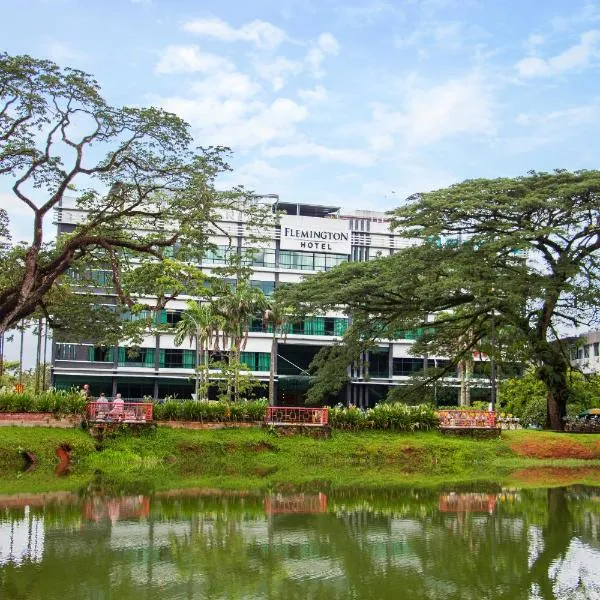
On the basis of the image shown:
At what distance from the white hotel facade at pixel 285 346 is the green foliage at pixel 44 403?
31.6 metres

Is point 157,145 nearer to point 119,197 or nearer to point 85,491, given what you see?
point 119,197

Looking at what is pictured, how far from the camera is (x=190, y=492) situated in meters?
19.1

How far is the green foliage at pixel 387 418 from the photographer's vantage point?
92.5 feet

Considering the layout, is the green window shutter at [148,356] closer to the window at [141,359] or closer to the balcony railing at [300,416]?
the window at [141,359]

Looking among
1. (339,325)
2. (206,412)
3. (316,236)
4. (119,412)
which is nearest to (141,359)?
(339,325)

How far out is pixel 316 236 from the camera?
6166 centimetres

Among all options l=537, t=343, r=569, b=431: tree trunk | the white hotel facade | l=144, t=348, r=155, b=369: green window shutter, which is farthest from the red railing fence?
l=144, t=348, r=155, b=369: green window shutter

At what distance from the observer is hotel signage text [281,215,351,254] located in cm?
6141

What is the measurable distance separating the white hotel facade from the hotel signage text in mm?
78

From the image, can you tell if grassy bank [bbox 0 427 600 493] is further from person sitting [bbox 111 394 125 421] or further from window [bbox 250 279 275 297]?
window [bbox 250 279 275 297]

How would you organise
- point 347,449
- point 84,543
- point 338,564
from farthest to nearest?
point 347,449, point 84,543, point 338,564

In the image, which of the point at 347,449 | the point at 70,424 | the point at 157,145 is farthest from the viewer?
the point at 347,449

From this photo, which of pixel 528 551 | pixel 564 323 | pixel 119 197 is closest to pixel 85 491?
pixel 119 197

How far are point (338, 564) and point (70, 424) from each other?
15724 millimetres
